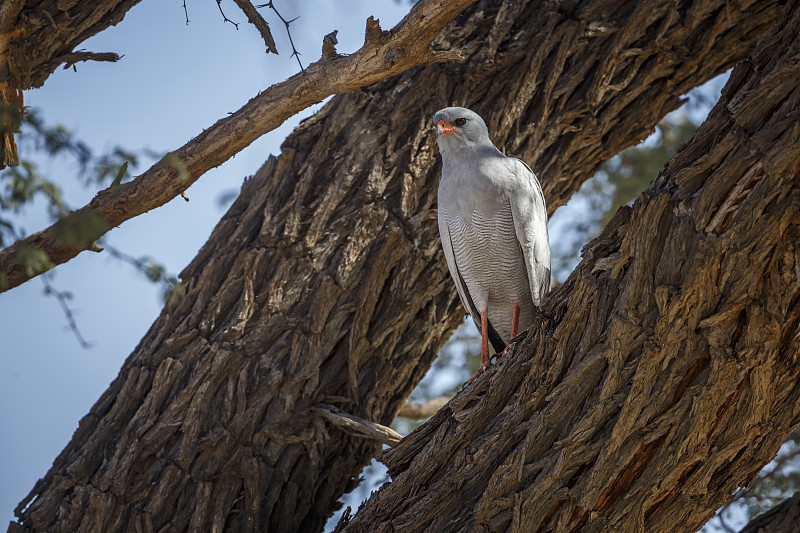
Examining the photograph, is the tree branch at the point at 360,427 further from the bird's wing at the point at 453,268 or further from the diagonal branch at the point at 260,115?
the diagonal branch at the point at 260,115

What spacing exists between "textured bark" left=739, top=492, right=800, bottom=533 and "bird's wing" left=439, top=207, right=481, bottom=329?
6.63 ft

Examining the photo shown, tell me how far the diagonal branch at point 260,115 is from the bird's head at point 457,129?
1019 mm

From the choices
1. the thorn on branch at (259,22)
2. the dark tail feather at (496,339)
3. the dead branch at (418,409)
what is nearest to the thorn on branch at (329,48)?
the thorn on branch at (259,22)

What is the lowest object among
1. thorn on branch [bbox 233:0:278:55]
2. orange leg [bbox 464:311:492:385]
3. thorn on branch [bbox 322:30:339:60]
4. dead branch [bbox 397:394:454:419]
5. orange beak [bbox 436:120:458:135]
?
orange leg [bbox 464:311:492:385]

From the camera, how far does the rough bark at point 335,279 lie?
410 centimetres

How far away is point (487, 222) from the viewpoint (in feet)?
13.8

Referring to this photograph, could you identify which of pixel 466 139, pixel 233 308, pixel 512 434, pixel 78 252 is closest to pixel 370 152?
pixel 466 139

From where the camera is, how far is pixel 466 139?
436cm

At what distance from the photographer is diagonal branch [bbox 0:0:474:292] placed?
3133 millimetres

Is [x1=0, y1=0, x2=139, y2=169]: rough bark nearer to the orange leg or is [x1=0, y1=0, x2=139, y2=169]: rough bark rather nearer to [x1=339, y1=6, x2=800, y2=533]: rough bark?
the orange leg

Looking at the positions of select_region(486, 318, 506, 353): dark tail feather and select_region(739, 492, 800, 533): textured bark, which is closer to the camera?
select_region(739, 492, 800, 533): textured bark

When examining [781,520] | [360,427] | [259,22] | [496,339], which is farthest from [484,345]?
[259,22]

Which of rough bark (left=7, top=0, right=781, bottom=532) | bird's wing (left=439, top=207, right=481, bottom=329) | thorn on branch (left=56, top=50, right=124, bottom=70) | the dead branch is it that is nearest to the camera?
thorn on branch (left=56, top=50, right=124, bottom=70)

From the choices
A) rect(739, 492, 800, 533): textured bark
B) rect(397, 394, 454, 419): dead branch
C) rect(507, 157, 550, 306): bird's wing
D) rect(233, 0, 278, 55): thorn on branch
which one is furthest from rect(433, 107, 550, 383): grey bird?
rect(397, 394, 454, 419): dead branch
